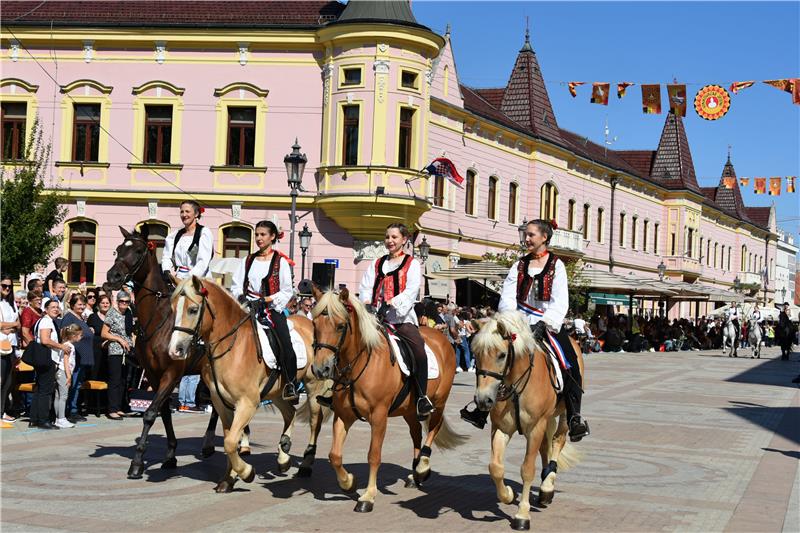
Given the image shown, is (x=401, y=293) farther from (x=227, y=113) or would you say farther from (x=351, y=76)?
(x=227, y=113)

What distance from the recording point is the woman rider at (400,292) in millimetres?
9203

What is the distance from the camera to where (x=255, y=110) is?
111 feet

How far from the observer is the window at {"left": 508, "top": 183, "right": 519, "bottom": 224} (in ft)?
147

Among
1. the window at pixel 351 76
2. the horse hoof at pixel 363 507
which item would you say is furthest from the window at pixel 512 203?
Result: the horse hoof at pixel 363 507

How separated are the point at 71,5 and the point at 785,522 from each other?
33.9 m

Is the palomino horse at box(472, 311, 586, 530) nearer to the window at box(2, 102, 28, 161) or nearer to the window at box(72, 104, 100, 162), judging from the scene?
the window at box(72, 104, 100, 162)

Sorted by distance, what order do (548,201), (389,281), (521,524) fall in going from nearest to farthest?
1. (521,524)
2. (389,281)
3. (548,201)

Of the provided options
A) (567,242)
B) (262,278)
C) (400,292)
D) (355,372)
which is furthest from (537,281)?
(567,242)

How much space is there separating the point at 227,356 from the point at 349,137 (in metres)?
24.6

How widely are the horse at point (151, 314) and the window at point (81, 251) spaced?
24.5 m

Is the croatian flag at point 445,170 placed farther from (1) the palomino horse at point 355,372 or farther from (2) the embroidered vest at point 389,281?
(1) the palomino horse at point 355,372

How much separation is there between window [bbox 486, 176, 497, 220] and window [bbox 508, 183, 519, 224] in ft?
4.79

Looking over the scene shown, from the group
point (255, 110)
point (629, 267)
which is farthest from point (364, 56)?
point (629, 267)

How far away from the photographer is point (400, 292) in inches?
366
